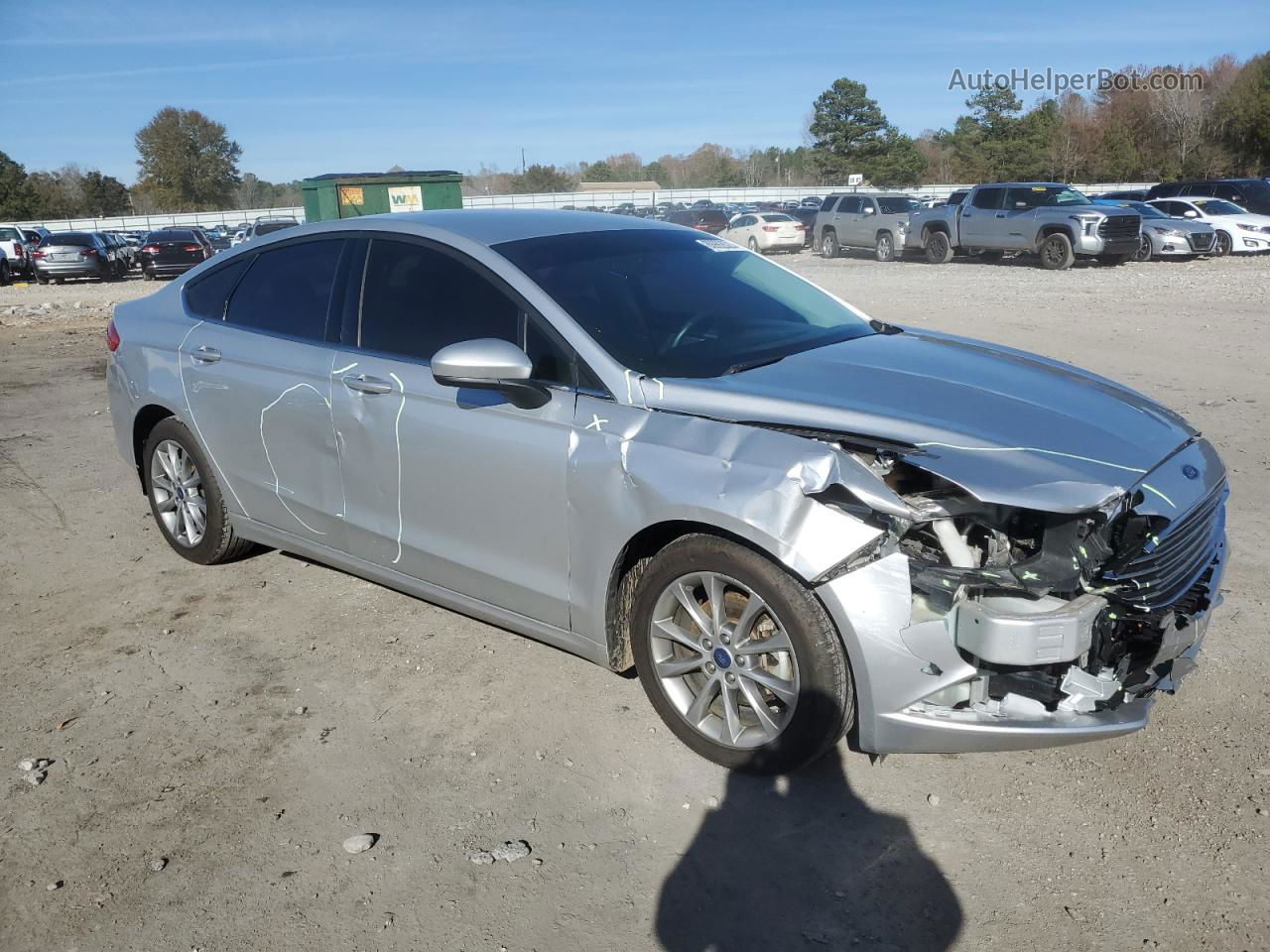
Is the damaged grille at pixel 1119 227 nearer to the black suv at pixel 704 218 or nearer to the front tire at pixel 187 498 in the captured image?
the black suv at pixel 704 218

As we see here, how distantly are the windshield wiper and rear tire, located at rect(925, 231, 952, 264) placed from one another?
927 inches

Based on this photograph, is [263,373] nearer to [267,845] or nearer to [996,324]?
[267,845]

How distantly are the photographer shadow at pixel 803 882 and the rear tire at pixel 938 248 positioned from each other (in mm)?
24358

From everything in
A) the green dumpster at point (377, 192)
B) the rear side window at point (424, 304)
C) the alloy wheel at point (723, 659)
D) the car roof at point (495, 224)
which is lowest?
the alloy wheel at point (723, 659)

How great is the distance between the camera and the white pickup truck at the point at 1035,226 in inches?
858

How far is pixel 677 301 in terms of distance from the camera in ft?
13.4

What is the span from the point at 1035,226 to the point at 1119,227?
5.83 ft

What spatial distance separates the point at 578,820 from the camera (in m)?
3.23

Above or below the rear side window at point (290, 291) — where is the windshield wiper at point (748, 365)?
below

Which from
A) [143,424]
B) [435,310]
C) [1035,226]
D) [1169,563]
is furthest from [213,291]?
[1035,226]

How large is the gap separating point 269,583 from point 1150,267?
71.9 ft

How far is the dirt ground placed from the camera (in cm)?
277

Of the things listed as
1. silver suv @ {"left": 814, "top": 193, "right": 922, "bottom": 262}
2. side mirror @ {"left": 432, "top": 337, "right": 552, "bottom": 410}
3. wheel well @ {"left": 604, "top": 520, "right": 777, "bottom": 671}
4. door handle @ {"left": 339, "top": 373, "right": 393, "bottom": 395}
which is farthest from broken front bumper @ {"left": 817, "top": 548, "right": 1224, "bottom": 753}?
silver suv @ {"left": 814, "top": 193, "right": 922, "bottom": 262}

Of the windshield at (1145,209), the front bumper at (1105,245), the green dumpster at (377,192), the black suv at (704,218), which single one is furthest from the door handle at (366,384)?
the black suv at (704,218)
